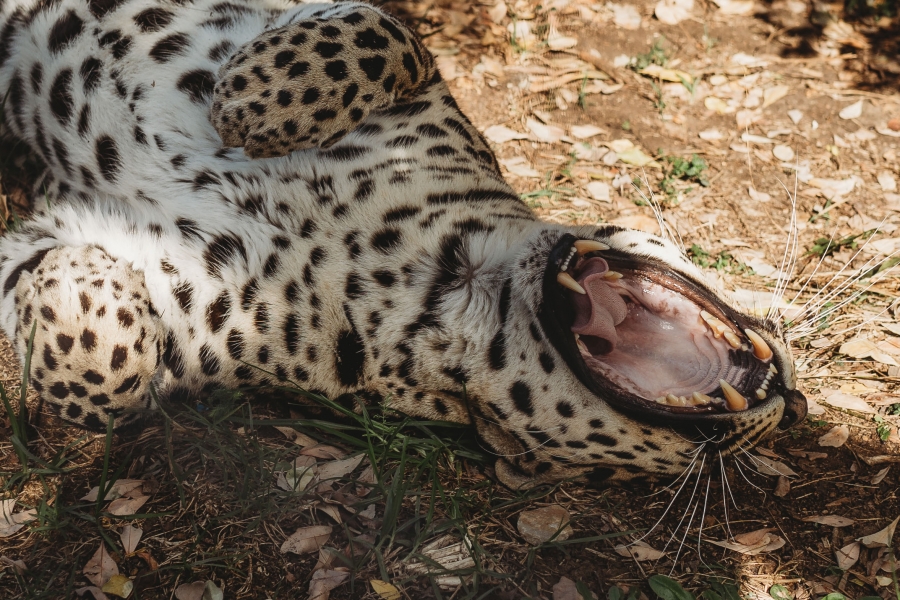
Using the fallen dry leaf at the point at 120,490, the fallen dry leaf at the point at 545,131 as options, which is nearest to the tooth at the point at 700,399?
the fallen dry leaf at the point at 120,490

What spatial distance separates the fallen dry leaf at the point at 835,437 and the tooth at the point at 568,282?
5.69 ft

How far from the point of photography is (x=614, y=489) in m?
3.80

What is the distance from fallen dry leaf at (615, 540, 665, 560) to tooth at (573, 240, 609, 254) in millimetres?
1261

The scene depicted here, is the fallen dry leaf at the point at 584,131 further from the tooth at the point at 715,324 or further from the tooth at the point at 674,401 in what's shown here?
the tooth at the point at 674,401

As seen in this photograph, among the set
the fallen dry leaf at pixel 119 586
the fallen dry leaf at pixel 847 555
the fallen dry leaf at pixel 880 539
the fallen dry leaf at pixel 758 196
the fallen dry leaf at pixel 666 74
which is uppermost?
the fallen dry leaf at pixel 666 74

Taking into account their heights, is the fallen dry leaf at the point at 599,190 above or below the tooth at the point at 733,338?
below

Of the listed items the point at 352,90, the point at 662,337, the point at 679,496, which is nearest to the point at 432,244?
the point at 352,90

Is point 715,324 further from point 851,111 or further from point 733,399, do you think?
point 851,111

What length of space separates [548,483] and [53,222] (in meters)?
2.44

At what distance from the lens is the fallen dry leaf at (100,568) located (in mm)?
3156

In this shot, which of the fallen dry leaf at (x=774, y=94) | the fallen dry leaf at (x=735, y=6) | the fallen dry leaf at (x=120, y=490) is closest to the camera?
the fallen dry leaf at (x=120, y=490)

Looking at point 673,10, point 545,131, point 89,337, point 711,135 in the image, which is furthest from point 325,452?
point 673,10

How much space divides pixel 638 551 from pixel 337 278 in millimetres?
1686

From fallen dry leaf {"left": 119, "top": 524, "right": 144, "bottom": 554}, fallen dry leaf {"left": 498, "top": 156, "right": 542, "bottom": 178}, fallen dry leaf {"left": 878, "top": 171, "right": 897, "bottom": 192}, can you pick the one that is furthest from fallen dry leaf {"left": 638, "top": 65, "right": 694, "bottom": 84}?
fallen dry leaf {"left": 119, "top": 524, "right": 144, "bottom": 554}
